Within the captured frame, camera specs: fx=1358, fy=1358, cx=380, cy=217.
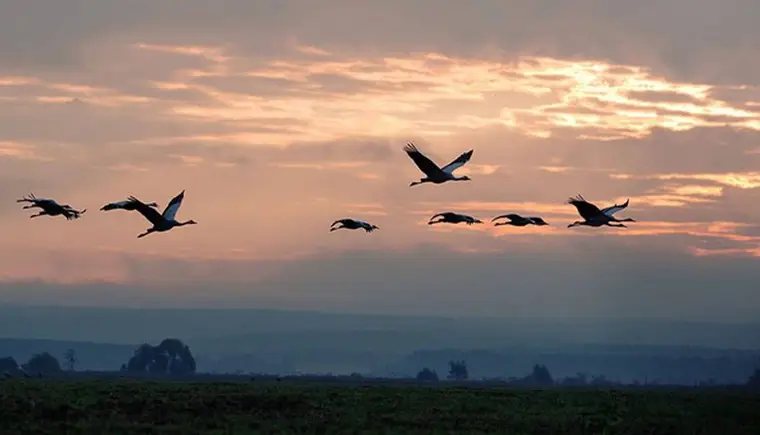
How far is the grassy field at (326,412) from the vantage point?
4522 centimetres

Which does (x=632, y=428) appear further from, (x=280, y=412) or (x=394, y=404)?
(x=280, y=412)

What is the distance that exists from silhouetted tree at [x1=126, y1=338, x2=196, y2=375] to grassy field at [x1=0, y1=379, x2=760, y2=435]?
89.7 m

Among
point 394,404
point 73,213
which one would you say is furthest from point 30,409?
point 394,404

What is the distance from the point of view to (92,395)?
2000 inches

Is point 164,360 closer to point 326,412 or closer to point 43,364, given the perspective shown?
point 43,364

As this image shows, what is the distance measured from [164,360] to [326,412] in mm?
102631

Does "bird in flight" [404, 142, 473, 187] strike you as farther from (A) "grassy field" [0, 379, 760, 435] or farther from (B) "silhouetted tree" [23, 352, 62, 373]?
(B) "silhouetted tree" [23, 352, 62, 373]

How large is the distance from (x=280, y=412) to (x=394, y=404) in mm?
5447

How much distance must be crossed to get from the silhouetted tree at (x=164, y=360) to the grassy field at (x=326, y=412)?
89.7 meters

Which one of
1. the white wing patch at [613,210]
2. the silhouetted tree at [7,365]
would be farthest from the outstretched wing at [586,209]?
the silhouetted tree at [7,365]

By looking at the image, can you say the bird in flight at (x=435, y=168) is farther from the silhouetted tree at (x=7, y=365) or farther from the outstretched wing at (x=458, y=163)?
the silhouetted tree at (x=7, y=365)

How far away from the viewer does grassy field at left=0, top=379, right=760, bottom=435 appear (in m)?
45.2

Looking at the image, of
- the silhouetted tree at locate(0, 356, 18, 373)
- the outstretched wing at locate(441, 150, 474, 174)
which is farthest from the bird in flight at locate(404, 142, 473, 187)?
the silhouetted tree at locate(0, 356, 18, 373)

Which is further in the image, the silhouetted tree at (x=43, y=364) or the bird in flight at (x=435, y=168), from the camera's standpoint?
the silhouetted tree at (x=43, y=364)
